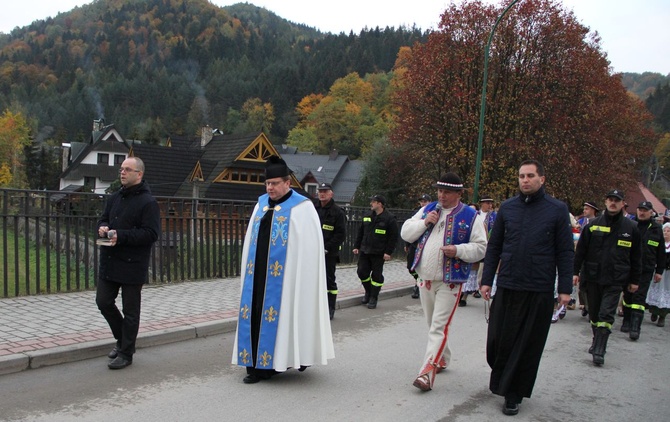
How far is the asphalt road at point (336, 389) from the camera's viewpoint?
500 cm

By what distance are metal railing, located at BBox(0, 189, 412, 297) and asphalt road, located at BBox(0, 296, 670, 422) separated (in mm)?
3156

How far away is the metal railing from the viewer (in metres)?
8.75

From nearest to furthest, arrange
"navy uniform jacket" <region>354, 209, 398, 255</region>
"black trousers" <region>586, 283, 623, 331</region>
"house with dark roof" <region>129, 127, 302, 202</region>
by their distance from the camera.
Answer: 1. "black trousers" <region>586, 283, 623, 331</region>
2. "navy uniform jacket" <region>354, 209, 398, 255</region>
3. "house with dark roof" <region>129, 127, 302, 202</region>

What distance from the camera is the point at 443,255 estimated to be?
5.97 meters

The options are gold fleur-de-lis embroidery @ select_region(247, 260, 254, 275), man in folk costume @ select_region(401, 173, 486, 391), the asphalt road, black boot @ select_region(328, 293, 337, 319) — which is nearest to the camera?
the asphalt road

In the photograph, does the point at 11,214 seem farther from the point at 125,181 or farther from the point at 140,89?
the point at 140,89

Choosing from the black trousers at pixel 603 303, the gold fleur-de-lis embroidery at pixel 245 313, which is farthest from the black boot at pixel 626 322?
the gold fleur-de-lis embroidery at pixel 245 313

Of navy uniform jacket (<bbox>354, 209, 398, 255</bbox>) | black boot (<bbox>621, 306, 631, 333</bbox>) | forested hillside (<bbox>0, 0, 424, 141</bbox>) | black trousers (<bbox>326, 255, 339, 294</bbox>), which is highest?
forested hillside (<bbox>0, 0, 424, 141</bbox>)

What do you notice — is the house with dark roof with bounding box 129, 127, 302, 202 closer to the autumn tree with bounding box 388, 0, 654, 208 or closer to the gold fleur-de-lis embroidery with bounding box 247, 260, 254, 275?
the autumn tree with bounding box 388, 0, 654, 208

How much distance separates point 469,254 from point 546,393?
1.61m

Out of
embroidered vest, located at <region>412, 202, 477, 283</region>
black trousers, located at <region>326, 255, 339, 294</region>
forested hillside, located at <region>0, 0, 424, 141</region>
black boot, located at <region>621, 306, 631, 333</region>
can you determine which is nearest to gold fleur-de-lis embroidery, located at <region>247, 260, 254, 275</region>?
embroidered vest, located at <region>412, 202, 477, 283</region>

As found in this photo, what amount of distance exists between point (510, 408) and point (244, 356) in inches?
97.0

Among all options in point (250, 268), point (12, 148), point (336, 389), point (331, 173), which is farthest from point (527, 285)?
A: point (12, 148)

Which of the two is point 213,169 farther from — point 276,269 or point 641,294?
point 276,269
